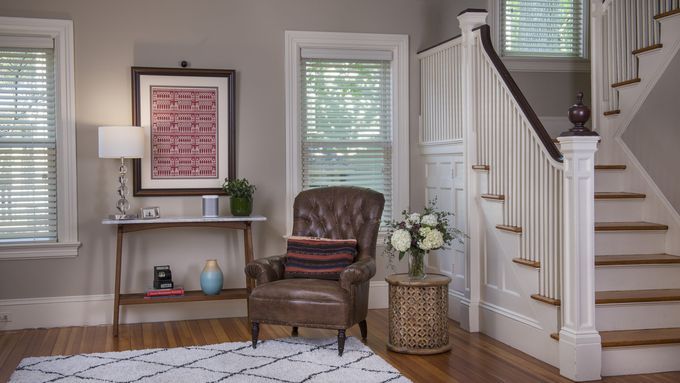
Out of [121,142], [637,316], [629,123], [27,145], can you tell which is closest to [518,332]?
[637,316]

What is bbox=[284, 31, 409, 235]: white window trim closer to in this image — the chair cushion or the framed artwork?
the framed artwork

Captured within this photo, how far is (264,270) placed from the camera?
4.98 meters

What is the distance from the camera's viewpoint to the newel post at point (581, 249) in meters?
4.07

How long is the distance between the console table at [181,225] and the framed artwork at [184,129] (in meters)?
0.40

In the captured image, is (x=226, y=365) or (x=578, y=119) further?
(x=226, y=365)

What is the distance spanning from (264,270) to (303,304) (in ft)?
1.35

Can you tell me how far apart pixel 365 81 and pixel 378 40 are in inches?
13.8

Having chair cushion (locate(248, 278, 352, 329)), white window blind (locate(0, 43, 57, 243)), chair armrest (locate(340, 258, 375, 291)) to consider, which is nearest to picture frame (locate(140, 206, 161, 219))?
white window blind (locate(0, 43, 57, 243))

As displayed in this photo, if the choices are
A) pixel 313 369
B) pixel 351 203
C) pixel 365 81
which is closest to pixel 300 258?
pixel 351 203

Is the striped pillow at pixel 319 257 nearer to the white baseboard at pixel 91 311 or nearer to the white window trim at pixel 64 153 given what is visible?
the white baseboard at pixel 91 311

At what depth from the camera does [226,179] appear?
5930mm

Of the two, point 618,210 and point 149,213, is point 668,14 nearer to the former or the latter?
point 618,210

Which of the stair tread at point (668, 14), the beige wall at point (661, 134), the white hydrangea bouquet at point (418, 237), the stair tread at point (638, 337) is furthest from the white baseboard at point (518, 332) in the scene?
the stair tread at point (668, 14)

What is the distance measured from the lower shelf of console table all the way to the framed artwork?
2.56 feet
